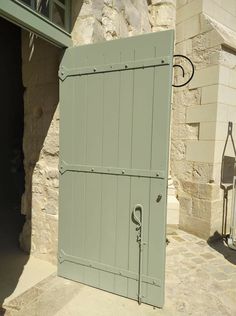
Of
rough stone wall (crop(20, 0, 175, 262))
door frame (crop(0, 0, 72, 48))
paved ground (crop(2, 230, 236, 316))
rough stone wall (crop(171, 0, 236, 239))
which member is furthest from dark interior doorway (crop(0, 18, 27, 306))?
door frame (crop(0, 0, 72, 48))

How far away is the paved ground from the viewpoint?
2223 mm

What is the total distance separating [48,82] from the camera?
2.79 meters

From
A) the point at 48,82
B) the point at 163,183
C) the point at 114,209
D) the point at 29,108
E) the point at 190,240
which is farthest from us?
the point at 190,240

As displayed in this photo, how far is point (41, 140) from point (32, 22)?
1126 mm

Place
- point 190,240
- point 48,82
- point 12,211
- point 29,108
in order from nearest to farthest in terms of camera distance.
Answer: point 48,82 → point 29,108 → point 190,240 → point 12,211

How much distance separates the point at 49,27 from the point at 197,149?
8.08ft

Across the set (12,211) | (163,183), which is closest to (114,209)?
(163,183)

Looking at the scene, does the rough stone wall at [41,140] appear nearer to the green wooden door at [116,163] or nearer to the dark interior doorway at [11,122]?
the green wooden door at [116,163]

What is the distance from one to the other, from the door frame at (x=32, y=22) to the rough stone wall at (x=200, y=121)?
2.02 metres

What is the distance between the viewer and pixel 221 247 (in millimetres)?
3619

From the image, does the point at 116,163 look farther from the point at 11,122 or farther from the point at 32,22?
the point at 11,122

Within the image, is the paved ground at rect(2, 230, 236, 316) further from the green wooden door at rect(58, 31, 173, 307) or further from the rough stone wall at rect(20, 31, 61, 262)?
the rough stone wall at rect(20, 31, 61, 262)

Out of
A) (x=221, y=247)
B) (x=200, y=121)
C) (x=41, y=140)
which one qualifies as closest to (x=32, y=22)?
(x=41, y=140)

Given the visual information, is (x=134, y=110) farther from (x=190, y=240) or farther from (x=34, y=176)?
(x=190, y=240)
